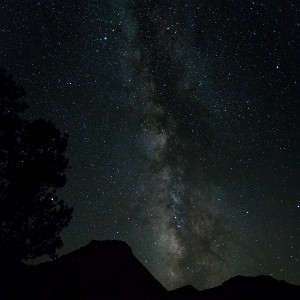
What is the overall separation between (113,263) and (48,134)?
6.98 meters

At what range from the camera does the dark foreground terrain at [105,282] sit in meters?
15.7

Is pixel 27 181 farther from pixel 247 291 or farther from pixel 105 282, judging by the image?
pixel 247 291

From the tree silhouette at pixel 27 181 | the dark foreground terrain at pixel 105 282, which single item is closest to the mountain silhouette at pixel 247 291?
the dark foreground terrain at pixel 105 282

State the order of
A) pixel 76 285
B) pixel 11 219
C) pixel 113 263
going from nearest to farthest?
pixel 76 285, pixel 113 263, pixel 11 219

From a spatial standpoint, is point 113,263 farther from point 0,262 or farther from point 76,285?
point 0,262

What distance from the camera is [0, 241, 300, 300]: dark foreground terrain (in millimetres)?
15656

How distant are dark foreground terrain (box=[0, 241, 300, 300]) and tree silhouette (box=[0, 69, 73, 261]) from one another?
1.82 metres

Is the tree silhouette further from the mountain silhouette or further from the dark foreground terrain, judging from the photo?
the mountain silhouette

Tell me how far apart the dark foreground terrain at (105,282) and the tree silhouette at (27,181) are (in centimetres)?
182

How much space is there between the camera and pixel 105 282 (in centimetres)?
1577

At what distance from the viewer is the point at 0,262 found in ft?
56.5

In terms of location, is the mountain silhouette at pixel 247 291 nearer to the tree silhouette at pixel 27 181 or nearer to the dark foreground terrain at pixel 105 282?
the dark foreground terrain at pixel 105 282

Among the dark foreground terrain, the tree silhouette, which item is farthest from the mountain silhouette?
the tree silhouette

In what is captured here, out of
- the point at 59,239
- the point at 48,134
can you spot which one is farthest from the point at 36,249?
the point at 48,134
